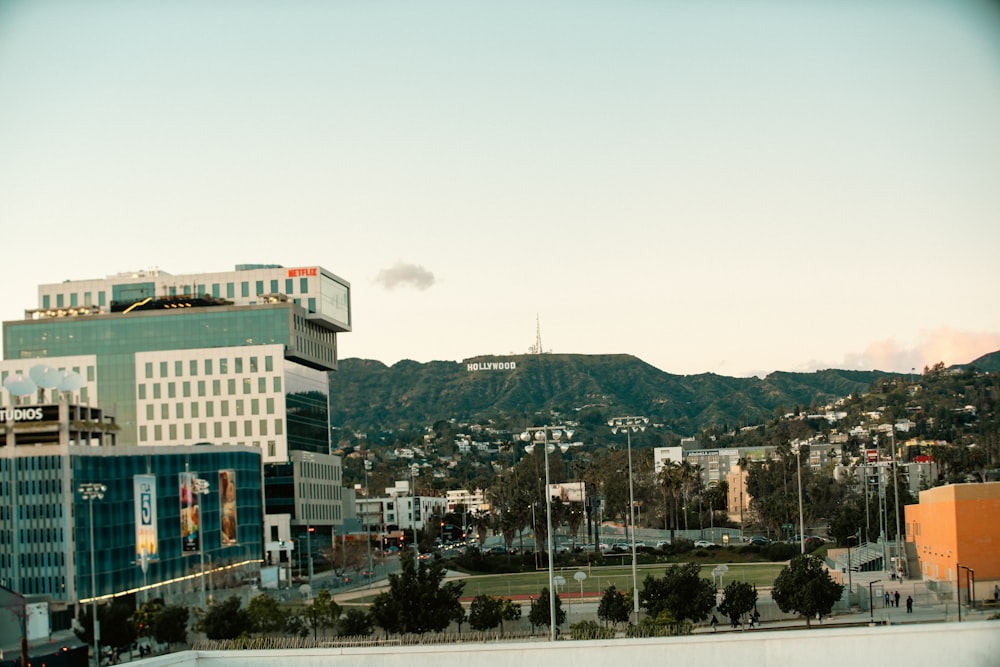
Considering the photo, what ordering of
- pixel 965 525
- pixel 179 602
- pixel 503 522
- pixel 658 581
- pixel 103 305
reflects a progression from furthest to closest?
pixel 103 305
pixel 503 522
pixel 179 602
pixel 965 525
pixel 658 581

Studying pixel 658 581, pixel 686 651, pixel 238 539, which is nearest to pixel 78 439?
pixel 238 539

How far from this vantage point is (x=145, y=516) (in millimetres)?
79812

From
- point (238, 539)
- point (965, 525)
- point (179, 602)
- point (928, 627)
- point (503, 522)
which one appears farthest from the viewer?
point (503, 522)

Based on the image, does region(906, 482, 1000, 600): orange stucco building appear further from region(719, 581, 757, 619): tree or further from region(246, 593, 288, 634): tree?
region(246, 593, 288, 634): tree

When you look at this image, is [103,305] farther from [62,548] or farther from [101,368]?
[62,548]

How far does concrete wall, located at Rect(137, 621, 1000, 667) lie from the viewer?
28.2 metres

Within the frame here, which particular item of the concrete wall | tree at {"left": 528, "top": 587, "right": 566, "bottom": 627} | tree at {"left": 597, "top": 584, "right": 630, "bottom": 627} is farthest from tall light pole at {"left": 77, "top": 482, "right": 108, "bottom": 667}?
the concrete wall

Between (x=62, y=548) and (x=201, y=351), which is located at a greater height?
(x=201, y=351)

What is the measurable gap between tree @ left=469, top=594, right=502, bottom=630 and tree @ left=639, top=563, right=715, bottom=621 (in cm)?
764

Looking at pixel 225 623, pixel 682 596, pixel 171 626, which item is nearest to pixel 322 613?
pixel 225 623

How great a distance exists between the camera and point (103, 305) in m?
136

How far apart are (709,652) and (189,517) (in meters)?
63.2

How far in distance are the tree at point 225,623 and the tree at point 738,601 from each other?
78.1 ft

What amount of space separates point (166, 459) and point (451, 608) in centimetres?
3525
